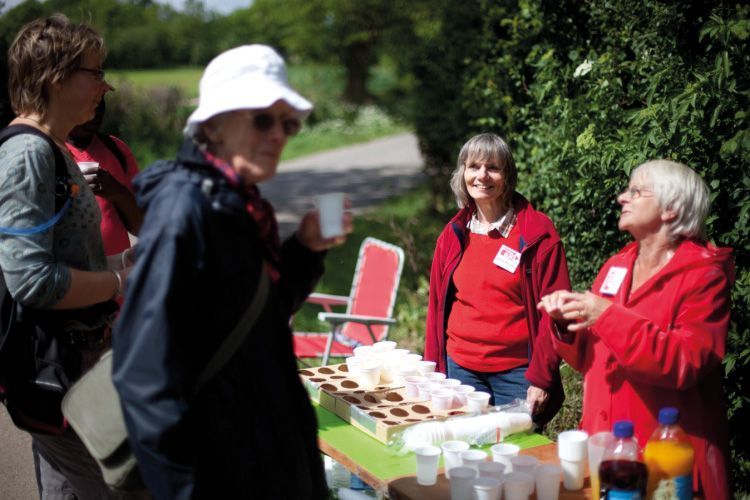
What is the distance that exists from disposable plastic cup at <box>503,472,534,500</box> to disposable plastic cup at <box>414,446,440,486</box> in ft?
0.83

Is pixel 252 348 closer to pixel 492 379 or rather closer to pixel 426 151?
pixel 492 379

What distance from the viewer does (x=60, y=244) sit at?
8.60 ft

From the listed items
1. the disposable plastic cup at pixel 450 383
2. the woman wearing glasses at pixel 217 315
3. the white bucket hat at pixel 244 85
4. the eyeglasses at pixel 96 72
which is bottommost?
the disposable plastic cup at pixel 450 383

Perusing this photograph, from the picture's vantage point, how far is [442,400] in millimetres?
3236

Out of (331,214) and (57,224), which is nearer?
(331,214)

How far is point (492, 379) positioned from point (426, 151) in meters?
7.47

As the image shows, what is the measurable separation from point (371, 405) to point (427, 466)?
62 centimetres

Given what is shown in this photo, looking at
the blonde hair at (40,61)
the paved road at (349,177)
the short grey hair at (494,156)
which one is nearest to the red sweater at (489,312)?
the short grey hair at (494,156)

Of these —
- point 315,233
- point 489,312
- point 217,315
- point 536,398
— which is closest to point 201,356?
point 217,315

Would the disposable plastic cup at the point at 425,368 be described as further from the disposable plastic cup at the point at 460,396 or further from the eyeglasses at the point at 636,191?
the eyeglasses at the point at 636,191

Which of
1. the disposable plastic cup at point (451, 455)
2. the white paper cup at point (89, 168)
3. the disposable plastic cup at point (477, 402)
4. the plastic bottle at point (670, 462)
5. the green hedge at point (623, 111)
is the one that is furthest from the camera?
the green hedge at point (623, 111)

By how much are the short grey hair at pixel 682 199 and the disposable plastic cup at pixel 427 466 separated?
41.3 inches

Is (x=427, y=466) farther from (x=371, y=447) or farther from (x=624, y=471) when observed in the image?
(x=624, y=471)

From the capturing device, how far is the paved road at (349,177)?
1520 cm
